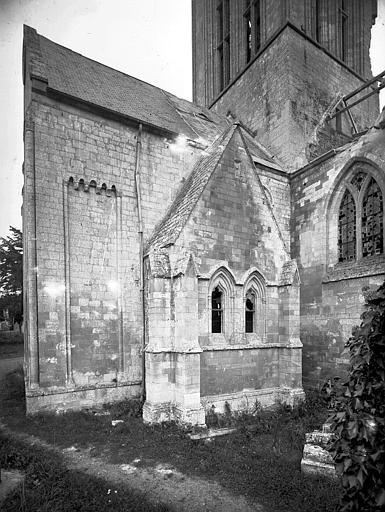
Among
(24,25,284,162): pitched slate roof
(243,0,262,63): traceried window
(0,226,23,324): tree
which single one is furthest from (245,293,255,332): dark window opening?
(0,226,23,324): tree

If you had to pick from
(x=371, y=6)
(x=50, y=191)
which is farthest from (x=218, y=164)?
A: (x=371, y=6)

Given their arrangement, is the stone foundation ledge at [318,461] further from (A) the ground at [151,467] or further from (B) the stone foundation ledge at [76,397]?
(B) the stone foundation ledge at [76,397]

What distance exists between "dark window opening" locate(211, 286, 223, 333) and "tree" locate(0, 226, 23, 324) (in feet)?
87.5

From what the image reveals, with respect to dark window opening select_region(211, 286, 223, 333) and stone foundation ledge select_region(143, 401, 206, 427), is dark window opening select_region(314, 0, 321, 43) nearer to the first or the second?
dark window opening select_region(211, 286, 223, 333)

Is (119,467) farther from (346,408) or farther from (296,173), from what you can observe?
(296,173)

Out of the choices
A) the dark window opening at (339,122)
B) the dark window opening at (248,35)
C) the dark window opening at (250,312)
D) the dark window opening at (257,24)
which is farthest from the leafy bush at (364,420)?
the dark window opening at (248,35)

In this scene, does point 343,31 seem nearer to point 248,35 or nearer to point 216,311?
point 248,35

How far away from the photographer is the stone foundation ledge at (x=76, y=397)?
9117 millimetres

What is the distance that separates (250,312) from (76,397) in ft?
19.8

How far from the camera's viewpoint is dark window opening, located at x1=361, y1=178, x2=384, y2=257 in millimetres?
11062

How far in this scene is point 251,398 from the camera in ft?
32.3

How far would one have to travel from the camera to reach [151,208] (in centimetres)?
1182

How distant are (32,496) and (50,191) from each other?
792cm

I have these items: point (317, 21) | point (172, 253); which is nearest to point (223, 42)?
point (317, 21)
